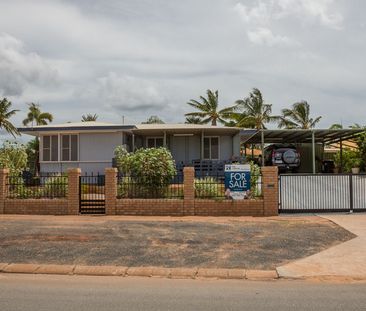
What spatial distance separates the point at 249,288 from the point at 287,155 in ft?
70.4

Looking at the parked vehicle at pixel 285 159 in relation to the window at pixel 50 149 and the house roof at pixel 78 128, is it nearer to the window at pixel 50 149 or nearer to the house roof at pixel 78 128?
the house roof at pixel 78 128

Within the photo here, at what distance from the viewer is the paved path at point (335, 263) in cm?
830

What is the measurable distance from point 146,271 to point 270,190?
7.35 metres

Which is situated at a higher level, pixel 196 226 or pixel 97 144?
pixel 97 144

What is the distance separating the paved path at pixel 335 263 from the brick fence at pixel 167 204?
159 inches

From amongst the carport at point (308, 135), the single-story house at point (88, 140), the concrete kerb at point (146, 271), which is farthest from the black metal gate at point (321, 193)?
the single-story house at point (88, 140)

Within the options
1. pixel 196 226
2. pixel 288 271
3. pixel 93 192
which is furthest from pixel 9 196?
pixel 288 271

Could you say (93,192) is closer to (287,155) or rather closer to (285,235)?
(285,235)

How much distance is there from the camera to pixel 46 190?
1611 centimetres

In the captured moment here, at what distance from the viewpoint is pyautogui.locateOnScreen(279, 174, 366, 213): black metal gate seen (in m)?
15.3

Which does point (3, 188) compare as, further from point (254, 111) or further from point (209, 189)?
point (254, 111)

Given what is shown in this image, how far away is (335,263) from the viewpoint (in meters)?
8.98

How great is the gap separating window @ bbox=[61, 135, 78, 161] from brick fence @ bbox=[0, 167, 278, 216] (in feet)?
30.8

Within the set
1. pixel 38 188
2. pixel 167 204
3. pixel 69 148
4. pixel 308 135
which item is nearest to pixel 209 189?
pixel 167 204
